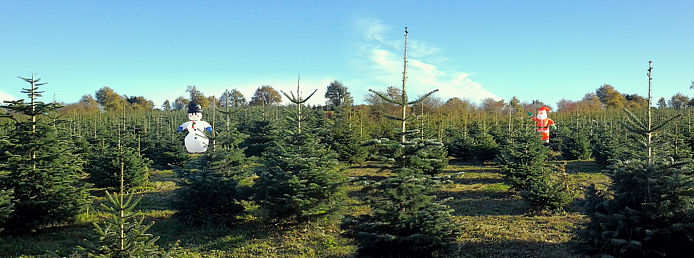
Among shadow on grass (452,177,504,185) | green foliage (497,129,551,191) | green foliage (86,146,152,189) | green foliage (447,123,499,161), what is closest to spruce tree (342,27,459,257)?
green foliage (497,129,551,191)

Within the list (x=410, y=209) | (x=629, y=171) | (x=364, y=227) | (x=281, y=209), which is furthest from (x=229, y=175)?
(x=629, y=171)

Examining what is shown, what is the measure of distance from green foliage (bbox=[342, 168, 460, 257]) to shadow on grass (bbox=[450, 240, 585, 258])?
3.63 ft

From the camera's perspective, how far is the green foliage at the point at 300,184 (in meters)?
8.47

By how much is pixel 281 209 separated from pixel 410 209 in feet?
11.7

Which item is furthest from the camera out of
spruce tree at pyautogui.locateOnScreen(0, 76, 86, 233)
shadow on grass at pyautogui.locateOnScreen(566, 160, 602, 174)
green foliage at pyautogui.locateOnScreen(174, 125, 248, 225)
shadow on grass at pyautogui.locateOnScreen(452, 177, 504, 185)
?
shadow on grass at pyautogui.locateOnScreen(566, 160, 602, 174)

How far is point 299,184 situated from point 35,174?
19.1 feet

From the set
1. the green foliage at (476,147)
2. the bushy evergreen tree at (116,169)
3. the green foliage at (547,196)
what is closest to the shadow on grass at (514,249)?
the green foliage at (547,196)

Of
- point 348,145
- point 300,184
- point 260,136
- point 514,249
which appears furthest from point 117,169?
point 514,249

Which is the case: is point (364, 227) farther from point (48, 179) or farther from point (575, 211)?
point (48, 179)

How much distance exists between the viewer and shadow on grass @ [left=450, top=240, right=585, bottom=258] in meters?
6.87

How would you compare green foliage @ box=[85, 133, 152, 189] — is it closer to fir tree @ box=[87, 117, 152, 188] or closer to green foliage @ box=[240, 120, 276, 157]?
fir tree @ box=[87, 117, 152, 188]

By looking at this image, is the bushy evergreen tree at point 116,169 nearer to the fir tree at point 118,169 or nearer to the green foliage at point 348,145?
the fir tree at point 118,169

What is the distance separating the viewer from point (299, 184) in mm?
8398

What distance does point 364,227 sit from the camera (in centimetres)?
618
